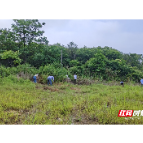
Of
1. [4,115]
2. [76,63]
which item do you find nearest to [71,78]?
[76,63]

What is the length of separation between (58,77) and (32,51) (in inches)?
204

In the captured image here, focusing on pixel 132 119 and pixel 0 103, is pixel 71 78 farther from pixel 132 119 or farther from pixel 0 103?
pixel 132 119

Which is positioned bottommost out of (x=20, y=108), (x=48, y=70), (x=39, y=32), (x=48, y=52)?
(x=20, y=108)

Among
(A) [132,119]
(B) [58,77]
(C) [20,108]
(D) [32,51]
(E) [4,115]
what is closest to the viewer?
(A) [132,119]

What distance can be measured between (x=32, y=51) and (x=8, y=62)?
8.18 ft

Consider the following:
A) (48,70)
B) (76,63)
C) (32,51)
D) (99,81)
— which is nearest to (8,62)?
(32,51)

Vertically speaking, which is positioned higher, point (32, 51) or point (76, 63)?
point (32, 51)

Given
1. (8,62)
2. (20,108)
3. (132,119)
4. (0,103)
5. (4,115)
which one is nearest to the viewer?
(132,119)

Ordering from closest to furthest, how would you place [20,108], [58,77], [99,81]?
[20,108]
[58,77]
[99,81]

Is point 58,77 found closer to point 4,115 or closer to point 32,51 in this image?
point 32,51

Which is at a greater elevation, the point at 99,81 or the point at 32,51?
the point at 32,51

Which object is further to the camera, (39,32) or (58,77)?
(39,32)

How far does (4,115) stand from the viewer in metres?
2.75

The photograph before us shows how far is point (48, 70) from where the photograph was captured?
899 centimetres
